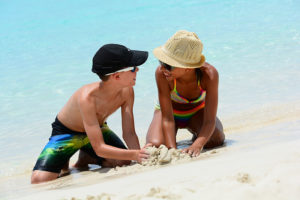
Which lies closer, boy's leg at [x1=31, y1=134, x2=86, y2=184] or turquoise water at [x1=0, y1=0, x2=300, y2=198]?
boy's leg at [x1=31, y1=134, x2=86, y2=184]

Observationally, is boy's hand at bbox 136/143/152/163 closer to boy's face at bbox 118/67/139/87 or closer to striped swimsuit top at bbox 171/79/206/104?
boy's face at bbox 118/67/139/87

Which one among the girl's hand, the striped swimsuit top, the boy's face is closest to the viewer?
the boy's face

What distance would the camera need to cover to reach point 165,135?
4406mm

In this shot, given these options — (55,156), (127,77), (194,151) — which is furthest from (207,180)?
(55,156)

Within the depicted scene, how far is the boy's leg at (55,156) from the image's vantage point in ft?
13.6

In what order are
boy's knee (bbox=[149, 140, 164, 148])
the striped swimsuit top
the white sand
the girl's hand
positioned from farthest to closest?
the striped swimsuit top < boy's knee (bbox=[149, 140, 164, 148]) < the girl's hand < the white sand

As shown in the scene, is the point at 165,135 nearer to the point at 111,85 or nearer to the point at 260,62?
the point at 111,85

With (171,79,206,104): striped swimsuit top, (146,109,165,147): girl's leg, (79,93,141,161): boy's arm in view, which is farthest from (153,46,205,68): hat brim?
(146,109,165,147): girl's leg

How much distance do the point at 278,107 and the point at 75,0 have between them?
18662mm

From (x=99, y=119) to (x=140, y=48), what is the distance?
22.5 ft

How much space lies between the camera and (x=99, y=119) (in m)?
4.26

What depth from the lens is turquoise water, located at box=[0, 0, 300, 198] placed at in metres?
6.36

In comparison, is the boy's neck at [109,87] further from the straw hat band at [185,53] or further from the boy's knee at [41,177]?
the boy's knee at [41,177]

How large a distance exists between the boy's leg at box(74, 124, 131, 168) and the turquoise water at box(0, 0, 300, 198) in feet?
2.16
